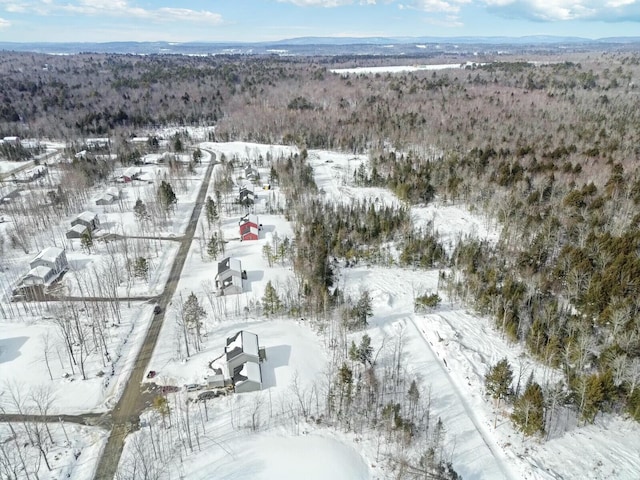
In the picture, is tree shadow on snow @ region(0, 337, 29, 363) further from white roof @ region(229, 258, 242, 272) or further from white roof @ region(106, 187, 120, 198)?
white roof @ region(106, 187, 120, 198)

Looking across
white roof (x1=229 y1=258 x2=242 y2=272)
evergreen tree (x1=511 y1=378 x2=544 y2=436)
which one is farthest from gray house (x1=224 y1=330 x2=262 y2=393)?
evergreen tree (x1=511 y1=378 x2=544 y2=436)

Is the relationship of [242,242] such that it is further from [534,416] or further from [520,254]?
[534,416]

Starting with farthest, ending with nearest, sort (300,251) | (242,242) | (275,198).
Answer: (275,198) < (242,242) < (300,251)

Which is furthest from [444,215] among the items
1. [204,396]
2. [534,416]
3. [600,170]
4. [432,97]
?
[432,97]

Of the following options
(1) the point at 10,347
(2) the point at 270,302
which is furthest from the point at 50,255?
(2) the point at 270,302

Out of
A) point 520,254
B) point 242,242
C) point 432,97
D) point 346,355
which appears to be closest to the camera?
point 346,355

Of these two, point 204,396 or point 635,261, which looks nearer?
point 204,396
